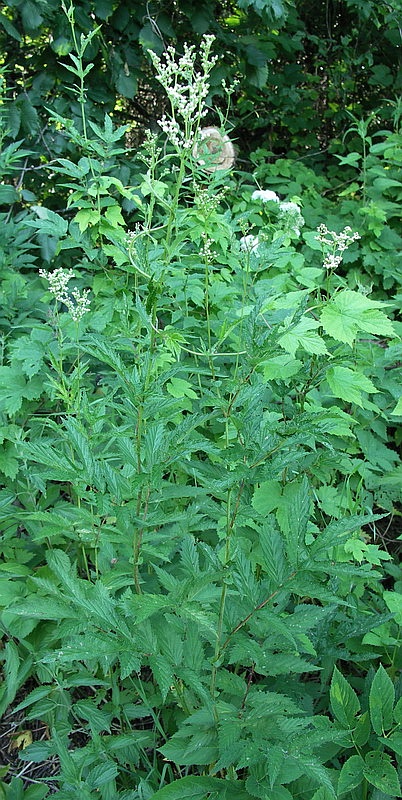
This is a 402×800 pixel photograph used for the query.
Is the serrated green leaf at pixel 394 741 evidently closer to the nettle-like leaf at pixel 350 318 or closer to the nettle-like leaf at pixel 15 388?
the nettle-like leaf at pixel 350 318

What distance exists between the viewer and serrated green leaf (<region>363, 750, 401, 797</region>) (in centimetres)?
121

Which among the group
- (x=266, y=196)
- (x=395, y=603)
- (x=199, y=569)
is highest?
(x=266, y=196)

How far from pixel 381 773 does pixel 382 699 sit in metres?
0.13

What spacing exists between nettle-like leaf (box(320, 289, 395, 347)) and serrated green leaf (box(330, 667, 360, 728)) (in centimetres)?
73

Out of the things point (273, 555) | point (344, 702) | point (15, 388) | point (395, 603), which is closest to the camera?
point (273, 555)

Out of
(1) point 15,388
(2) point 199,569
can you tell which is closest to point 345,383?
(2) point 199,569

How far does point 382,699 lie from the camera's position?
131 centimetres

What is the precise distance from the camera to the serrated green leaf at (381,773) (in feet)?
3.96

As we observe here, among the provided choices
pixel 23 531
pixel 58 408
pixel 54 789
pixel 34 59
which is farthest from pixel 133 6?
pixel 54 789

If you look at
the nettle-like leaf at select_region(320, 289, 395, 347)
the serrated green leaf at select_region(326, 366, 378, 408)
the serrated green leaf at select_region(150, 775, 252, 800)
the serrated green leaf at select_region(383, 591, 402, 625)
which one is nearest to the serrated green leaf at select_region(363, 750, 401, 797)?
the serrated green leaf at select_region(150, 775, 252, 800)

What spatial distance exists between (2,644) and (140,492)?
1.06 m

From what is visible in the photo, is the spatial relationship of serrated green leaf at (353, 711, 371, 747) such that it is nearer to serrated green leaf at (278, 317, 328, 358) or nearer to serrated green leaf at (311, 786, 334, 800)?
serrated green leaf at (311, 786, 334, 800)

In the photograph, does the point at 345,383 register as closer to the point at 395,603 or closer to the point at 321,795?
the point at 395,603

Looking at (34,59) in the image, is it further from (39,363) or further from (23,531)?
(23,531)
